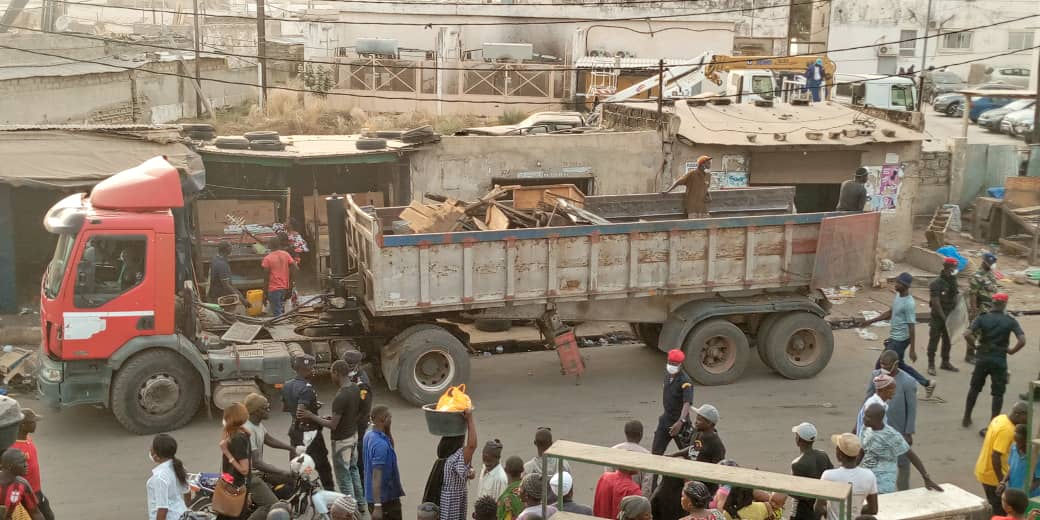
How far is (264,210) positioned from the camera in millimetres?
16578

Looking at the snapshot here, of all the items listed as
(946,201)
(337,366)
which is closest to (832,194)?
(946,201)

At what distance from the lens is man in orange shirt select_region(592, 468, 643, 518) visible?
259 inches

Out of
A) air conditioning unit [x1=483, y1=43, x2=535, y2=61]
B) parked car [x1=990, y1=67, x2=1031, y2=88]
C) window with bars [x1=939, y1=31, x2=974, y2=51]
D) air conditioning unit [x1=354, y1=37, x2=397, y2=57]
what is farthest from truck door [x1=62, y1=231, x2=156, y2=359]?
window with bars [x1=939, y1=31, x2=974, y2=51]

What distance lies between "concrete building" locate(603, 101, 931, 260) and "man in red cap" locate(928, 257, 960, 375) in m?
4.98

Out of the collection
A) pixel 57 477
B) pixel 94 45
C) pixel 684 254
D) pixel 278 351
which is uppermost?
pixel 94 45

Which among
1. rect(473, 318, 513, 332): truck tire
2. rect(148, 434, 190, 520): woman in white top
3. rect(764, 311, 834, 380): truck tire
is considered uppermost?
rect(148, 434, 190, 520): woman in white top

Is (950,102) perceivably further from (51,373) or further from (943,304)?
(51,373)

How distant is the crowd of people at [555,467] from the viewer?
21.1 ft

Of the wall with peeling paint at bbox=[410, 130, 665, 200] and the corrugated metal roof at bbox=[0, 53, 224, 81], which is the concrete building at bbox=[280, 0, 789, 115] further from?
the wall with peeling paint at bbox=[410, 130, 665, 200]

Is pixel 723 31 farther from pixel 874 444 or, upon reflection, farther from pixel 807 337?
pixel 874 444

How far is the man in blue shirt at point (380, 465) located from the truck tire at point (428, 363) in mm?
3942

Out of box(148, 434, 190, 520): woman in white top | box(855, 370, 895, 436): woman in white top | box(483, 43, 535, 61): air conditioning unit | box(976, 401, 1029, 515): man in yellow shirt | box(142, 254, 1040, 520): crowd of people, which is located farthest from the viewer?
box(483, 43, 535, 61): air conditioning unit

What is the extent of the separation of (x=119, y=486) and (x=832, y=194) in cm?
1344

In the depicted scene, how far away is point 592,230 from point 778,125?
7.19 metres
